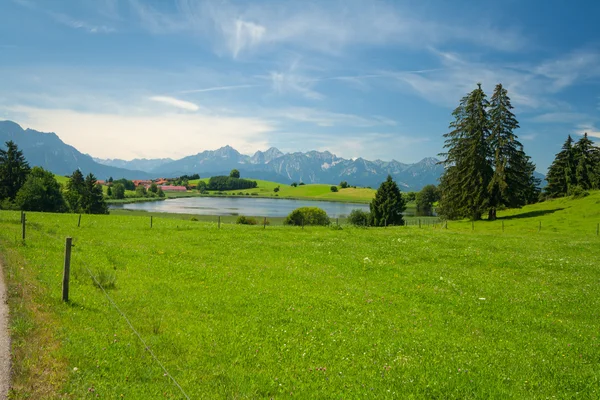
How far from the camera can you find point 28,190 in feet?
273

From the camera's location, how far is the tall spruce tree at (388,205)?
92250mm

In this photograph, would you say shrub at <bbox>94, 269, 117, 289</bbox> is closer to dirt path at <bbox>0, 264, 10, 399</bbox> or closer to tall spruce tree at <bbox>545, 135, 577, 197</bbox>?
dirt path at <bbox>0, 264, 10, 399</bbox>

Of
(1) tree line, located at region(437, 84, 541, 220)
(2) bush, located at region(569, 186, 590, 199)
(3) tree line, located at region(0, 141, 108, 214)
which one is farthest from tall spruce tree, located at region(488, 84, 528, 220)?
(3) tree line, located at region(0, 141, 108, 214)

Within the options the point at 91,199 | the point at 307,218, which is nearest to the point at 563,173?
the point at 307,218

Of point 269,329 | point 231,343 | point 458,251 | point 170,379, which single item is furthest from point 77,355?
point 458,251

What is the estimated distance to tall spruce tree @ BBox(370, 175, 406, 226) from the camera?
303 feet

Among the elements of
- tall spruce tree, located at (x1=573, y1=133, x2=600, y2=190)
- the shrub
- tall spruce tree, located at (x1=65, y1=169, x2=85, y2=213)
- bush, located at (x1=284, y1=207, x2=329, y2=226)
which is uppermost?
tall spruce tree, located at (x1=573, y1=133, x2=600, y2=190)

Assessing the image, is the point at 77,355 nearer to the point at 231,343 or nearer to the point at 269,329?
the point at 231,343

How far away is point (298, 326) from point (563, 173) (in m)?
111

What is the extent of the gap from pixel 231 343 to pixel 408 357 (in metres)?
5.60

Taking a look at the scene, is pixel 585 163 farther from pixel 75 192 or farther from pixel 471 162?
pixel 75 192

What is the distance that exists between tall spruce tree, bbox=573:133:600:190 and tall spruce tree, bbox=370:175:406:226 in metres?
44.9

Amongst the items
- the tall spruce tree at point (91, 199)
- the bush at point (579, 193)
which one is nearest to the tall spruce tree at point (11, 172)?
the tall spruce tree at point (91, 199)

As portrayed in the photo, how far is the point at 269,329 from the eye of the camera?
12703mm
